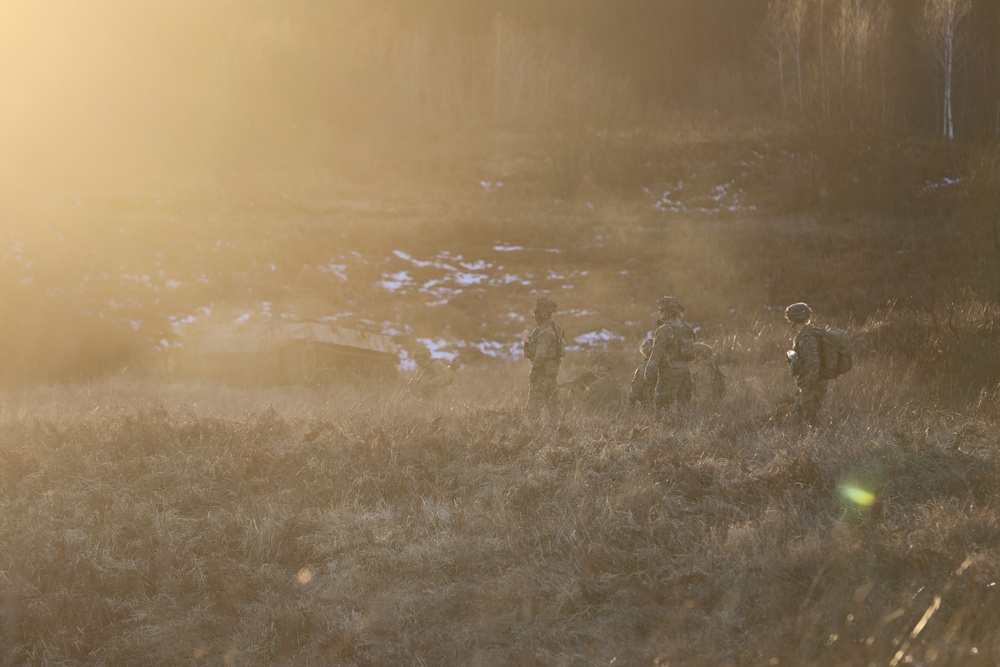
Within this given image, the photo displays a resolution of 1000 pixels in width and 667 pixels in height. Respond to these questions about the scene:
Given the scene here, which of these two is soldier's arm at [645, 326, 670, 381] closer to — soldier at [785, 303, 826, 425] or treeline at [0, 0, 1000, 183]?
soldier at [785, 303, 826, 425]

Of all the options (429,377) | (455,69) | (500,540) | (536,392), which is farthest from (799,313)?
(455,69)

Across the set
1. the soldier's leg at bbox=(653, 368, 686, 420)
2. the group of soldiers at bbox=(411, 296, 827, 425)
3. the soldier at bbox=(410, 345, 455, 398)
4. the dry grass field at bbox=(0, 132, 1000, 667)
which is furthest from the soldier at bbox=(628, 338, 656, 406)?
the soldier at bbox=(410, 345, 455, 398)

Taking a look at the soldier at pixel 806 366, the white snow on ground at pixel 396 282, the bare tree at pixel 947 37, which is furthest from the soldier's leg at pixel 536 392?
the bare tree at pixel 947 37

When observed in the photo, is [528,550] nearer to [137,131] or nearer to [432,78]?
[137,131]

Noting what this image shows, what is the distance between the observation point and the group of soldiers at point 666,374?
417 inches

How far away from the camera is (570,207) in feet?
147

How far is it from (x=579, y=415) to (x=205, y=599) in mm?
5125

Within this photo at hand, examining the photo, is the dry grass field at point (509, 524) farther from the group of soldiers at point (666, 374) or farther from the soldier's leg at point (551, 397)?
the soldier's leg at point (551, 397)

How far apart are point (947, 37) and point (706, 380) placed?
139 feet

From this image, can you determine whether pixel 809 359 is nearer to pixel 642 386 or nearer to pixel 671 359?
pixel 671 359

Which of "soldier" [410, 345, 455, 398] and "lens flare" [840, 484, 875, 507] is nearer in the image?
"lens flare" [840, 484, 875, 507]

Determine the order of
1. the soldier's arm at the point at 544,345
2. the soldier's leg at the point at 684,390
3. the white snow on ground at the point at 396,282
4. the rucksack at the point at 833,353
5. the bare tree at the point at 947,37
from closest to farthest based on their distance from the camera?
the rucksack at the point at 833,353 < the soldier's leg at the point at 684,390 < the soldier's arm at the point at 544,345 < the white snow on ground at the point at 396,282 < the bare tree at the point at 947,37

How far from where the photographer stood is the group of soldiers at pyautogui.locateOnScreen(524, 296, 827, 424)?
10.6 metres

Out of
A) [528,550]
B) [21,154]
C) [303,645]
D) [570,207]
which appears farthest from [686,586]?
[21,154]
